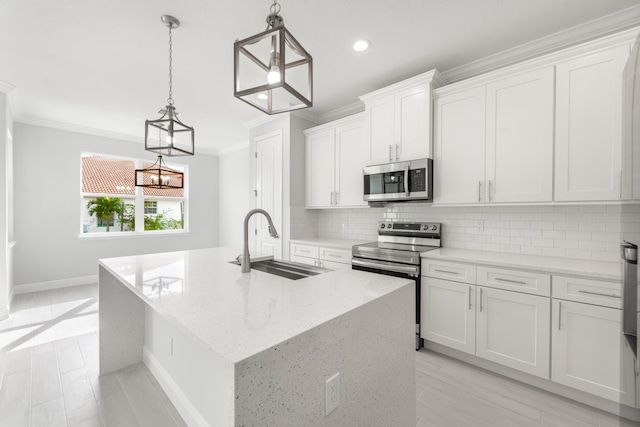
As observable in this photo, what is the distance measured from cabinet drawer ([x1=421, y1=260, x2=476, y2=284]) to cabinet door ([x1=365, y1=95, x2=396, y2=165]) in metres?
1.18

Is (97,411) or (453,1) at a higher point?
(453,1)

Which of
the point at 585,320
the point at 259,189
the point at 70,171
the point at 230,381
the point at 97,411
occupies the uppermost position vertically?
the point at 70,171

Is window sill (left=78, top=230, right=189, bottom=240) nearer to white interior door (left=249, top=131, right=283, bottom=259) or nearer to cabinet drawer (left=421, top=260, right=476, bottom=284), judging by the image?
white interior door (left=249, top=131, right=283, bottom=259)

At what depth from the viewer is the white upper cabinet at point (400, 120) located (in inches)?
110

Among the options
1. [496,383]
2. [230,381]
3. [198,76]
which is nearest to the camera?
[230,381]

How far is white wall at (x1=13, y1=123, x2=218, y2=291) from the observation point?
4289 millimetres

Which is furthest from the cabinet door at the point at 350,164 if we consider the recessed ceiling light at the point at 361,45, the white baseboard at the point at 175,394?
the white baseboard at the point at 175,394

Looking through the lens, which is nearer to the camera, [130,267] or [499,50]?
[130,267]

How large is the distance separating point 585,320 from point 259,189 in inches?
153

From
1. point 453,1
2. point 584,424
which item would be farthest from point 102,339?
point 453,1

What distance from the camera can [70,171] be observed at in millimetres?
4695

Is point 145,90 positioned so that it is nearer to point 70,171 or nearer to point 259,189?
point 259,189

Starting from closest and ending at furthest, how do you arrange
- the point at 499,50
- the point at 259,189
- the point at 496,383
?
the point at 496,383, the point at 499,50, the point at 259,189

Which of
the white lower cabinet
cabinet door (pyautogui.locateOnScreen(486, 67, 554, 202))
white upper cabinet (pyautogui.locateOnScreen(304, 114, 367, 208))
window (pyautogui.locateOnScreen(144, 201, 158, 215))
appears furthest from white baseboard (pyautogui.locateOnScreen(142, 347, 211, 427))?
window (pyautogui.locateOnScreen(144, 201, 158, 215))
